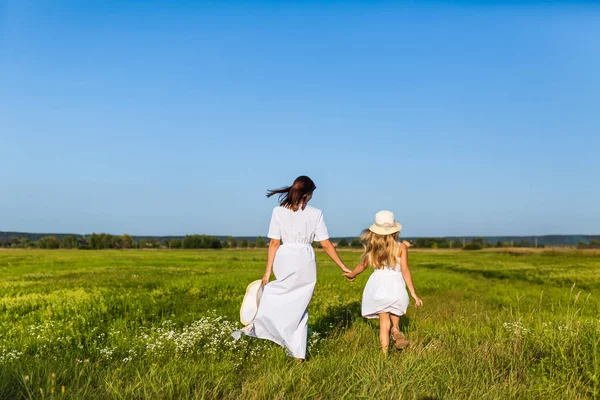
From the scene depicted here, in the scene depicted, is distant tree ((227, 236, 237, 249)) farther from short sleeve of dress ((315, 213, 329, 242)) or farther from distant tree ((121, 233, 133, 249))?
short sleeve of dress ((315, 213, 329, 242))

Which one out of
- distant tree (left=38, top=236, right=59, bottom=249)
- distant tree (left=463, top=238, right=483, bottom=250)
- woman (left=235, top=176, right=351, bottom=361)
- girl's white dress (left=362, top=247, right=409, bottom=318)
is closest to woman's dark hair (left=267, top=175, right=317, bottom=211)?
woman (left=235, top=176, right=351, bottom=361)

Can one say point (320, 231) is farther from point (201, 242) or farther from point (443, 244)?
point (443, 244)

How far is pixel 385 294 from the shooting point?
7430 mm

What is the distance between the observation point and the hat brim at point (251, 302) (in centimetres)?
733

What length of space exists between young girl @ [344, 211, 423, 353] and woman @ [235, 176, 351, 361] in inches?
29.9

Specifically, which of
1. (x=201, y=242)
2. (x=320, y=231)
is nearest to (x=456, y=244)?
(x=201, y=242)

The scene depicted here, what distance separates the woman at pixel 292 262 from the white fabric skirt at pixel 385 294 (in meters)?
0.79

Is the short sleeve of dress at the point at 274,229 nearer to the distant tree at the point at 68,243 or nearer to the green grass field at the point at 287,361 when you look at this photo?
the green grass field at the point at 287,361

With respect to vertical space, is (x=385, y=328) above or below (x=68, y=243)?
above

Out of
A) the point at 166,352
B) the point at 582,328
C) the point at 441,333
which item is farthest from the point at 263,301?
the point at 582,328

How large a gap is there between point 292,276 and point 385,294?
1432 millimetres

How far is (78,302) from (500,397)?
1136cm

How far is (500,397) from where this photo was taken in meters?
4.62

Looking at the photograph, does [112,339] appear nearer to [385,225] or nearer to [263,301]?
[263,301]
